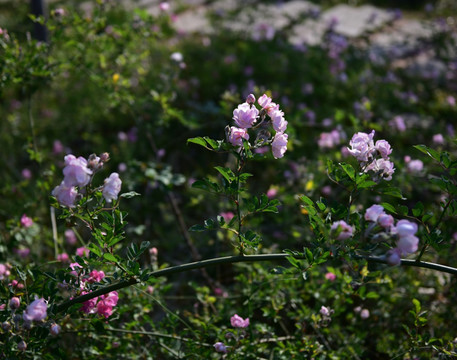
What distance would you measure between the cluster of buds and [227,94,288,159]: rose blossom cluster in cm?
23

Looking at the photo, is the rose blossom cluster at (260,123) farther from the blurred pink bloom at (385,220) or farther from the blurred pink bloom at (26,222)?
the blurred pink bloom at (26,222)

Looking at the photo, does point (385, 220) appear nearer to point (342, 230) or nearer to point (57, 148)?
point (342, 230)

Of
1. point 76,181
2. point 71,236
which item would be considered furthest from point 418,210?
point 71,236

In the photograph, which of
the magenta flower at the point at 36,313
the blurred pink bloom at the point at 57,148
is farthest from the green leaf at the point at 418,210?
the blurred pink bloom at the point at 57,148

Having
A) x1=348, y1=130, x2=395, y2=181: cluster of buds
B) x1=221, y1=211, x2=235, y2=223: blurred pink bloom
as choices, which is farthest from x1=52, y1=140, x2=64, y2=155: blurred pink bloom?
x1=348, y1=130, x2=395, y2=181: cluster of buds

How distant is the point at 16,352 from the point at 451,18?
5315 mm

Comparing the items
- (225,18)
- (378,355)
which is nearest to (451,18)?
(225,18)

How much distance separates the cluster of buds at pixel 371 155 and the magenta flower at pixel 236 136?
13.4 inches

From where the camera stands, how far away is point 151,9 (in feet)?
19.9

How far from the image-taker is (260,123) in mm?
1418

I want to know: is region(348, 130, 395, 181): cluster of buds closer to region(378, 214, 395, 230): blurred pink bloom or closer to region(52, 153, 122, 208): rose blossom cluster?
region(378, 214, 395, 230): blurred pink bloom

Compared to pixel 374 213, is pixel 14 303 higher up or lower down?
lower down

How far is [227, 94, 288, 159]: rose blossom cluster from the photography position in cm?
137

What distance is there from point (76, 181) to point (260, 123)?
0.57 metres
